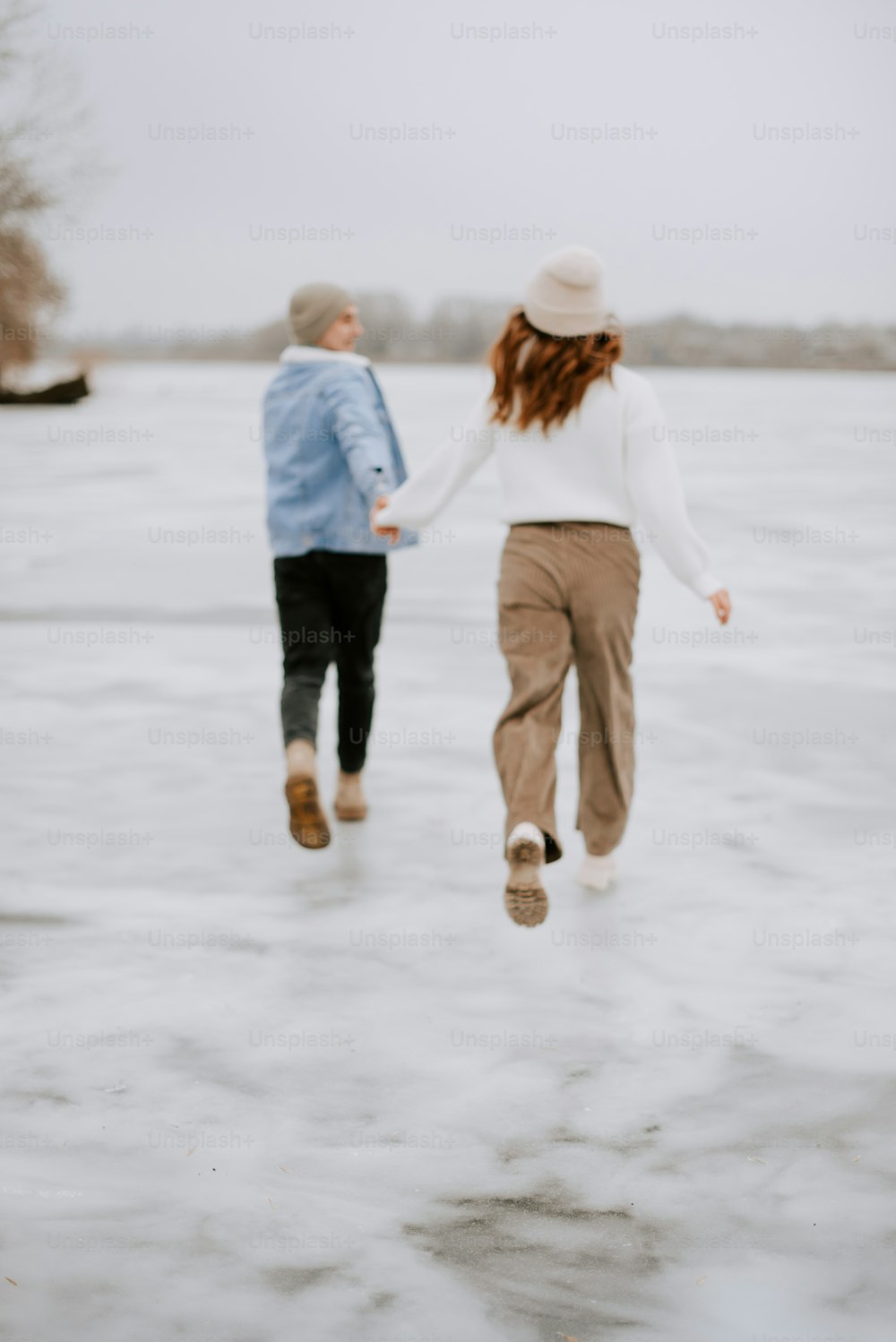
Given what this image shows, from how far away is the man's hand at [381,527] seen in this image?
4.84 meters

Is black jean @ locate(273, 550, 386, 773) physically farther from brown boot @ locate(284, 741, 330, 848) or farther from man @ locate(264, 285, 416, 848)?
brown boot @ locate(284, 741, 330, 848)

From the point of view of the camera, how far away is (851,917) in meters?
4.71

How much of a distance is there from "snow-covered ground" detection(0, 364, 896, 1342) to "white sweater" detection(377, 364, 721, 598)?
1.15 meters

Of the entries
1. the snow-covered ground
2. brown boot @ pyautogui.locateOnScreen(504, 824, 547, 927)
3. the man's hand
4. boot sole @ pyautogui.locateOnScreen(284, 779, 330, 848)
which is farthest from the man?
brown boot @ pyautogui.locateOnScreen(504, 824, 547, 927)

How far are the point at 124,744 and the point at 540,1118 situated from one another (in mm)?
3674

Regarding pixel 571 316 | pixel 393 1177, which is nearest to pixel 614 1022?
pixel 393 1177

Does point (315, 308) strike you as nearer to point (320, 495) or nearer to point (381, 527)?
point (320, 495)

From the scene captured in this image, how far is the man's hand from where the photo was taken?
15.9ft

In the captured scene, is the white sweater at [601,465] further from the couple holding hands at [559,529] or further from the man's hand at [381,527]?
the man's hand at [381,527]

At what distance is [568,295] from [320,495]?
128cm

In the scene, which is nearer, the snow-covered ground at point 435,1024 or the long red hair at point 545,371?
the snow-covered ground at point 435,1024

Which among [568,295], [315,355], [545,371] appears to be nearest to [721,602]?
[545,371]

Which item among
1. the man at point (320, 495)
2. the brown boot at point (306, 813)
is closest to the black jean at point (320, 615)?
the man at point (320, 495)

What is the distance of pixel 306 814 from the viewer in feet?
16.0
